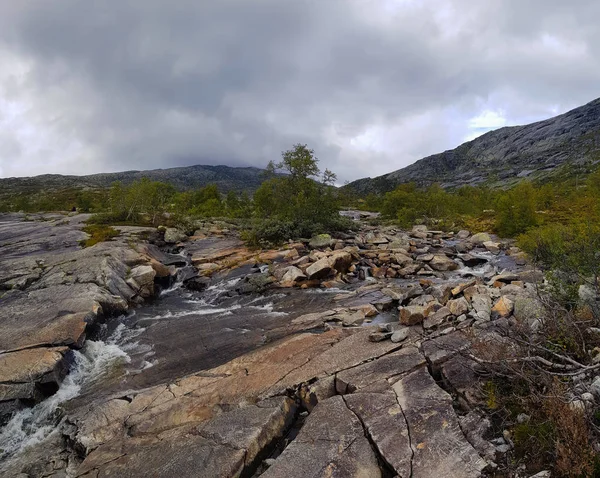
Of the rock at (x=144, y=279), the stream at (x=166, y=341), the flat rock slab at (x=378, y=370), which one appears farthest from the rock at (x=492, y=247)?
the rock at (x=144, y=279)

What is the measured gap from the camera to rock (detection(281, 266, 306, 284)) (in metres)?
21.2

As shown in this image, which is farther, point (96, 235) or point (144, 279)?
point (96, 235)

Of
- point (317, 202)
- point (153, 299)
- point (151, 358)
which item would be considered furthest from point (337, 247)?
point (151, 358)

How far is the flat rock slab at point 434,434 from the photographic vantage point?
5262mm

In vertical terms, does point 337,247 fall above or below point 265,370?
above

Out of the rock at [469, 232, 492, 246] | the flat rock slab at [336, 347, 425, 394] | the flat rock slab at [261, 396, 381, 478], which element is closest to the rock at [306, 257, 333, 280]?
the flat rock slab at [336, 347, 425, 394]

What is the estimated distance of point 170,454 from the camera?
6.84 meters

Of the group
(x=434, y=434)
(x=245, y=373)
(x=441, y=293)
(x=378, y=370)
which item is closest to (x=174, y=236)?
(x=245, y=373)

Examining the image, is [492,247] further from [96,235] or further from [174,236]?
[96,235]

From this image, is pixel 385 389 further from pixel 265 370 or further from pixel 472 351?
pixel 265 370

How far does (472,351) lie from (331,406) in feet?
11.0

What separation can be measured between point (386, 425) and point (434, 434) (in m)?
0.86

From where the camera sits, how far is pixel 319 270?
21.3 meters

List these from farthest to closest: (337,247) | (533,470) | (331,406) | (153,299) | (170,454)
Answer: (337,247) < (153,299) < (331,406) < (170,454) < (533,470)
